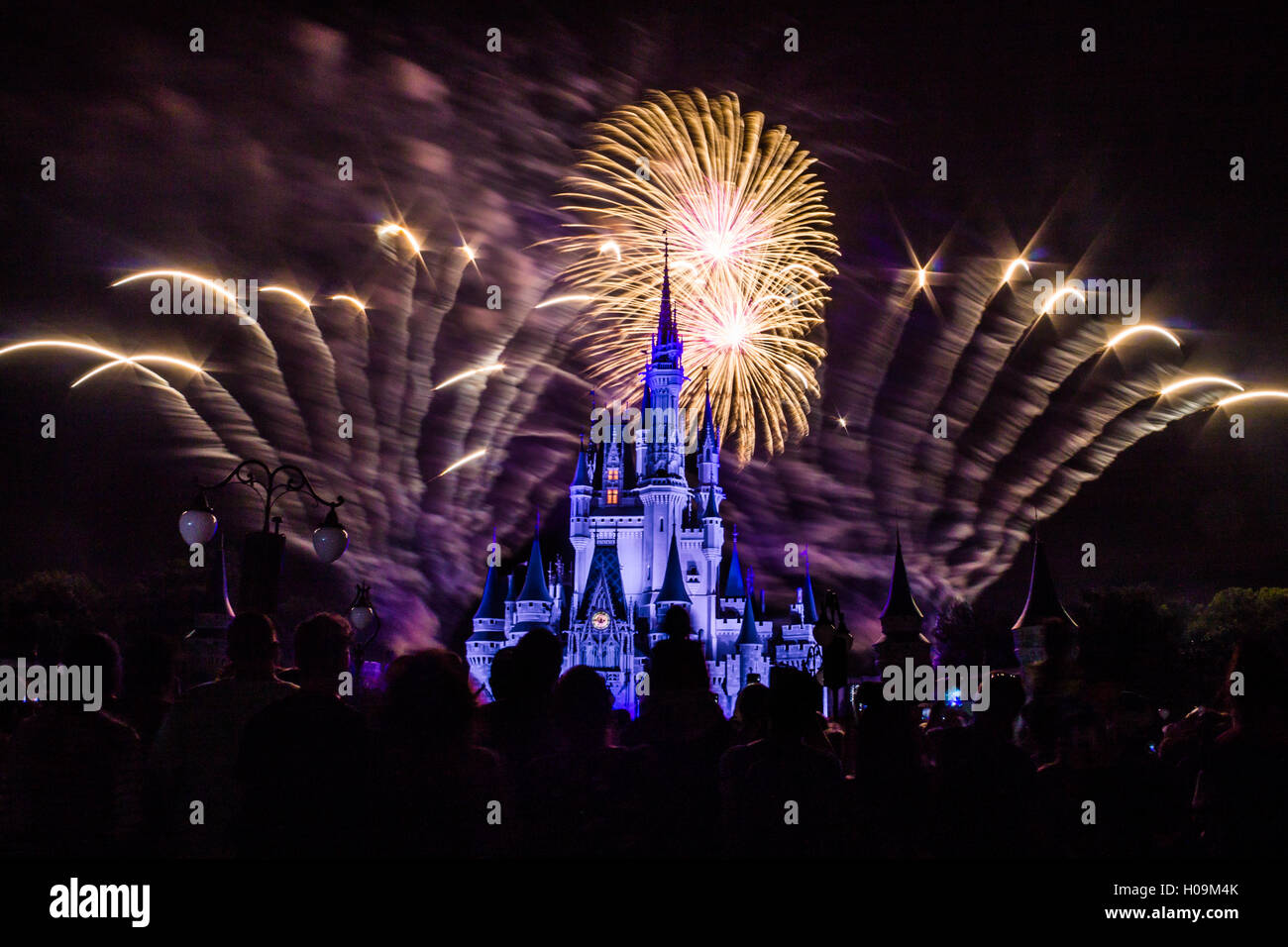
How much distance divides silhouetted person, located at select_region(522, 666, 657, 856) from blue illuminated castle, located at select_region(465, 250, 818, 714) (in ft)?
235

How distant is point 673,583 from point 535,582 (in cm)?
960

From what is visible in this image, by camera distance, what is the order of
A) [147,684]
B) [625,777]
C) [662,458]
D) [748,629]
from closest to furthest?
[625,777], [147,684], [748,629], [662,458]

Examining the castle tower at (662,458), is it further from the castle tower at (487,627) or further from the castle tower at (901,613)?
the castle tower at (901,613)

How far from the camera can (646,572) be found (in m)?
88.2

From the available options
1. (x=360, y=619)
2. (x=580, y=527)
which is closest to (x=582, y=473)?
(x=580, y=527)

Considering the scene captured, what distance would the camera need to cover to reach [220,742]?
7348 mm

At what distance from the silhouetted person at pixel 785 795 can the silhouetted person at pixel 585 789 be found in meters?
0.61

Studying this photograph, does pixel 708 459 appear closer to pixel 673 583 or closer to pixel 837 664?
pixel 673 583

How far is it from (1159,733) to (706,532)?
7726 centimetres

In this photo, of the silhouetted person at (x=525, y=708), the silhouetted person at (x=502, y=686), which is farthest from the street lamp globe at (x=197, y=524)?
the silhouetted person at (x=525, y=708)

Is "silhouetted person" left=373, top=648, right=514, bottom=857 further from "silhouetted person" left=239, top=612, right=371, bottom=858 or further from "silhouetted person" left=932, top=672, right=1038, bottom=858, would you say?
"silhouetted person" left=932, top=672, right=1038, bottom=858

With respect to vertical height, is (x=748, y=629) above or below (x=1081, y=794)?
above

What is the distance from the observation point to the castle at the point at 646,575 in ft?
267

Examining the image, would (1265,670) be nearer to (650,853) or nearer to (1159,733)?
(650,853)
